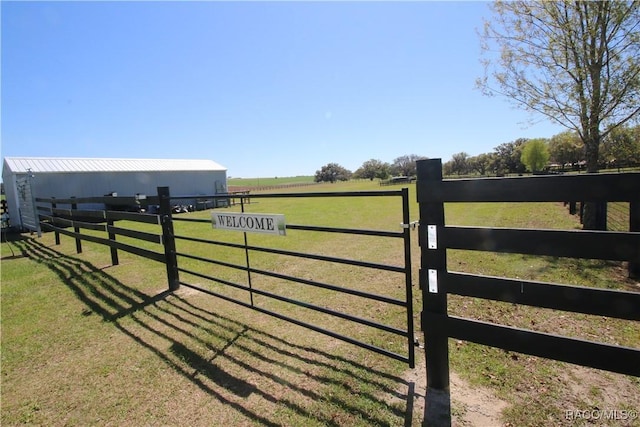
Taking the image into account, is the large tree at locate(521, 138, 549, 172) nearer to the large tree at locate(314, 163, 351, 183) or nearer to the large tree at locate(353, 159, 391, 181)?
the large tree at locate(353, 159, 391, 181)

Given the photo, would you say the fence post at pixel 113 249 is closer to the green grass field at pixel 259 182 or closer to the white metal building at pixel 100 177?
the white metal building at pixel 100 177

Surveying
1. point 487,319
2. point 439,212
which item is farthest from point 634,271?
point 439,212

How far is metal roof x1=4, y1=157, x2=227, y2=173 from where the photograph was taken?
56.6ft

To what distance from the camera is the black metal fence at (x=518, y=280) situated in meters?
1.73

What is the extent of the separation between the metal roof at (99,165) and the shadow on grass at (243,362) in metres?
16.2

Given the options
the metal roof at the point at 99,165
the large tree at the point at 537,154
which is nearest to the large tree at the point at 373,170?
the large tree at the point at 537,154

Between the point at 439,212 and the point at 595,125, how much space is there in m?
8.77

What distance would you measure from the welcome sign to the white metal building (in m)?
12.4

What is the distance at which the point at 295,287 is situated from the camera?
5.01 m

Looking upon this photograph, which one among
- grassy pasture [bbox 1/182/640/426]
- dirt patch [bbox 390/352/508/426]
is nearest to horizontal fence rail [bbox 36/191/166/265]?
grassy pasture [bbox 1/182/640/426]

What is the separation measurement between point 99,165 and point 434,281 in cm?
2408

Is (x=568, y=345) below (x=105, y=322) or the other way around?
the other way around

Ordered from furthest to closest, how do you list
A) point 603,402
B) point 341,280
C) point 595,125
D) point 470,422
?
point 595,125
point 341,280
point 603,402
point 470,422

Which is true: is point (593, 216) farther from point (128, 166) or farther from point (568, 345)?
point (128, 166)
